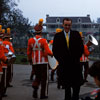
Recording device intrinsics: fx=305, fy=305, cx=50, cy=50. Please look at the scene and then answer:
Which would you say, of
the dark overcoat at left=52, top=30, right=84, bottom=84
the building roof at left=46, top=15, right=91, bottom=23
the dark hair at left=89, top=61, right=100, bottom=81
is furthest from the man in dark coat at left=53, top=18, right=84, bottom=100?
the building roof at left=46, top=15, right=91, bottom=23

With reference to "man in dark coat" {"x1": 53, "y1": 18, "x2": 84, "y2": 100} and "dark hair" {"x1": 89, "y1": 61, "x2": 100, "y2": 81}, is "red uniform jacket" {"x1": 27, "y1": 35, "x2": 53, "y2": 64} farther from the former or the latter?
"dark hair" {"x1": 89, "y1": 61, "x2": 100, "y2": 81}

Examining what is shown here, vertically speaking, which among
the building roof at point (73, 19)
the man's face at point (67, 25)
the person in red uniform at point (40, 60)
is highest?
the building roof at point (73, 19)

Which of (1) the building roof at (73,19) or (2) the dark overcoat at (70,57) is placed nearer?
(2) the dark overcoat at (70,57)

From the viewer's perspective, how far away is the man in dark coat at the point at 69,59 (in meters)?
5.68

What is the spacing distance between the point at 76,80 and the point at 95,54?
32609 mm

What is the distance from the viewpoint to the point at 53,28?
8619 cm

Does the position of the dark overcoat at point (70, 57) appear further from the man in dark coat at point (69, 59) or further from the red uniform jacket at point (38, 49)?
the red uniform jacket at point (38, 49)

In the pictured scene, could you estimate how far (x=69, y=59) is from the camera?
5.69 meters

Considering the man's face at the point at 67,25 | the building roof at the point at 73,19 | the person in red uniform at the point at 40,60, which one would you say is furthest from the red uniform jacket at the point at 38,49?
the building roof at the point at 73,19

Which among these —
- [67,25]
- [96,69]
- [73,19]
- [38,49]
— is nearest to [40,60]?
[38,49]

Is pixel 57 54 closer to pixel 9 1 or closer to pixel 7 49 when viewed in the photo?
pixel 7 49

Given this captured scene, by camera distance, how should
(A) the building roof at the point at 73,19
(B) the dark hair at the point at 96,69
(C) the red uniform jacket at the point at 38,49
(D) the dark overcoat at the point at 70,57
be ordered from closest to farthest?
(B) the dark hair at the point at 96,69 → (D) the dark overcoat at the point at 70,57 → (C) the red uniform jacket at the point at 38,49 → (A) the building roof at the point at 73,19

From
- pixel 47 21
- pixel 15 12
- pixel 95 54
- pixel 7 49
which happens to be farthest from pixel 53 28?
pixel 7 49

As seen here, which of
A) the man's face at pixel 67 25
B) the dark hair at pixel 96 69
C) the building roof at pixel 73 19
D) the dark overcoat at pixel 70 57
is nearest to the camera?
the dark hair at pixel 96 69
